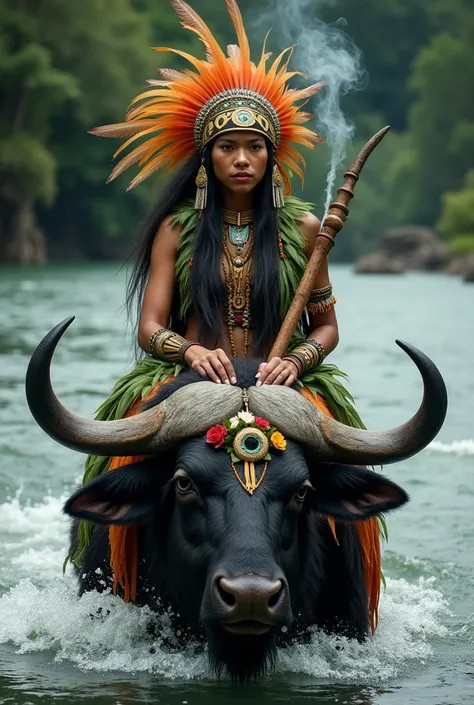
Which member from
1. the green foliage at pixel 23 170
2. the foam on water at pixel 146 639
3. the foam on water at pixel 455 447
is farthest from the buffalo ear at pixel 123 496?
the green foliage at pixel 23 170

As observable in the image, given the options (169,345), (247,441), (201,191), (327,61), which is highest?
(327,61)

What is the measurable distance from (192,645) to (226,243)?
6.14 ft

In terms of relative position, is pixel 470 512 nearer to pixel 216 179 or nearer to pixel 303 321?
pixel 303 321

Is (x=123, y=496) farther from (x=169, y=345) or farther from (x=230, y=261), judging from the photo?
(x=230, y=261)

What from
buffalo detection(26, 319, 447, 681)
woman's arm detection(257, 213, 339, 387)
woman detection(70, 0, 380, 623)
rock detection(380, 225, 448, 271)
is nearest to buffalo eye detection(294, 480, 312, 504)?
buffalo detection(26, 319, 447, 681)

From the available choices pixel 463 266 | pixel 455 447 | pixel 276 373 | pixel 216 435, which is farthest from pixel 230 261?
pixel 463 266

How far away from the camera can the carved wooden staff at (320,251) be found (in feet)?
20.6

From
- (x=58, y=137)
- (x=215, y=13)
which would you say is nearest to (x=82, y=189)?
(x=58, y=137)

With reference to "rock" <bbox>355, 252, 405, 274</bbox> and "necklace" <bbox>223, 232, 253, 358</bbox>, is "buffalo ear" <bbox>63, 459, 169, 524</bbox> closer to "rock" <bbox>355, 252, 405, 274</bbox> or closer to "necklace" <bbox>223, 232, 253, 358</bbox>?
"necklace" <bbox>223, 232, 253, 358</bbox>

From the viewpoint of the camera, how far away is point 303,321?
22.2 ft

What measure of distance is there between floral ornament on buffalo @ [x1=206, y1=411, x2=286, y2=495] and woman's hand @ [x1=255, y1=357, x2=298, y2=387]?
33cm

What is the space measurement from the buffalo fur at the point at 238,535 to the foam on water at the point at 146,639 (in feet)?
0.31

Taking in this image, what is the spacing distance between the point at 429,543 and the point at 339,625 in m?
2.87

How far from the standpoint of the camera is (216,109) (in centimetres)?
651
